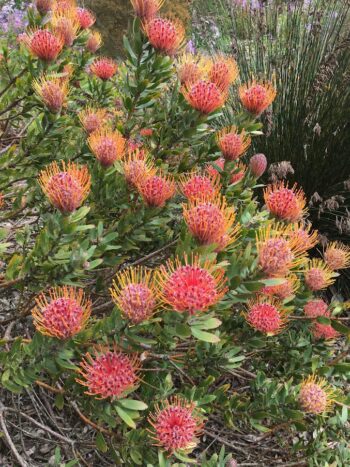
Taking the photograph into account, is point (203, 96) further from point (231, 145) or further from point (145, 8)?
point (145, 8)

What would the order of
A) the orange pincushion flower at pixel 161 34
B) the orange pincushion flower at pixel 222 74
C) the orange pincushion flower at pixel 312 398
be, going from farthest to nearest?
the orange pincushion flower at pixel 222 74
the orange pincushion flower at pixel 161 34
the orange pincushion flower at pixel 312 398

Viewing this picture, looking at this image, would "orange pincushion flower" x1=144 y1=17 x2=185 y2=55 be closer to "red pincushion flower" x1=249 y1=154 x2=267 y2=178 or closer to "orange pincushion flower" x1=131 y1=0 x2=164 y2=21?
"orange pincushion flower" x1=131 y1=0 x2=164 y2=21

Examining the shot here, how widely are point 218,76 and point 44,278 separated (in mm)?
969

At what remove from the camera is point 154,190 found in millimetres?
1466

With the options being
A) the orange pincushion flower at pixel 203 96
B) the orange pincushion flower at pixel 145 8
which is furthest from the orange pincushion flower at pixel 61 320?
the orange pincushion flower at pixel 145 8

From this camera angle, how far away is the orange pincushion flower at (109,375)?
3.73ft

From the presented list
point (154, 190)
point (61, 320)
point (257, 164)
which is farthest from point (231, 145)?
point (61, 320)

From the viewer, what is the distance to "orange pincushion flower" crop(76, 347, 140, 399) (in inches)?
44.8

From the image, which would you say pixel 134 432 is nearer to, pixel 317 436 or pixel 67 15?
pixel 317 436

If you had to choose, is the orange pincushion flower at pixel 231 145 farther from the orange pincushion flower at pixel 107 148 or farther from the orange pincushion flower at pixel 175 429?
the orange pincushion flower at pixel 175 429

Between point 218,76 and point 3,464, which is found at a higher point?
point 218,76

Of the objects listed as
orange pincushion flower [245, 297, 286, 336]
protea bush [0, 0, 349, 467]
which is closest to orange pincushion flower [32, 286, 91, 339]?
protea bush [0, 0, 349, 467]

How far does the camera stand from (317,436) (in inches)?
65.4

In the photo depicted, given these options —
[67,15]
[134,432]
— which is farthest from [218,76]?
[134,432]
